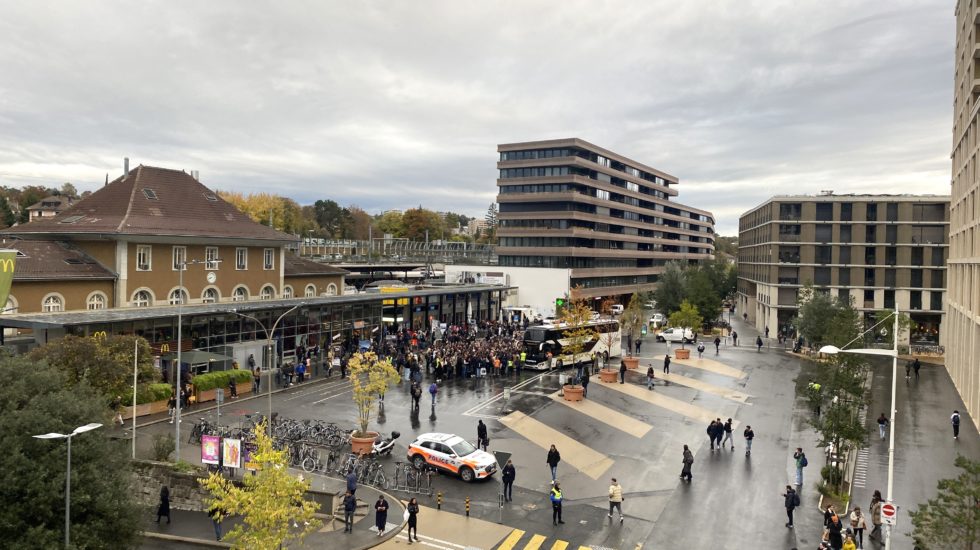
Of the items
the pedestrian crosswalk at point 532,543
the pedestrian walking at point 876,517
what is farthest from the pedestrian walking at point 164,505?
the pedestrian walking at point 876,517

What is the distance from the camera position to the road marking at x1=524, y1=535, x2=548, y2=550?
17562 millimetres

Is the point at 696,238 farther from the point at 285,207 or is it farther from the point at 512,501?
the point at 512,501

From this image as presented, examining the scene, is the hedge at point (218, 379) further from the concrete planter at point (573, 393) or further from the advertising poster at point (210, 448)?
the concrete planter at point (573, 393)

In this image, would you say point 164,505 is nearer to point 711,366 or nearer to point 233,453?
point 233,453

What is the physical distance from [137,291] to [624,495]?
35.7m

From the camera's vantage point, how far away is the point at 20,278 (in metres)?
36.0

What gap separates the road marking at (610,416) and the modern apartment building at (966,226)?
17926mm

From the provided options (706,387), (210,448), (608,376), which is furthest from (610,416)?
(210,448)

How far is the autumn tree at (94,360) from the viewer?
2410 centimetres

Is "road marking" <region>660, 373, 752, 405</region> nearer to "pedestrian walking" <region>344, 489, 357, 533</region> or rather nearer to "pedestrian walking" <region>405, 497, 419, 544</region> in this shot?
"pedestrian walking" <region>405, 497, 419, 544</region>

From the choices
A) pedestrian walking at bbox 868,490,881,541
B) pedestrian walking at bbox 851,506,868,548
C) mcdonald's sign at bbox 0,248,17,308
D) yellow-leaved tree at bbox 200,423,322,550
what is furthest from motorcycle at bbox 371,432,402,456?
pedestrian walking at bbox 868,490,881,541

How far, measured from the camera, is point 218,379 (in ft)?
110

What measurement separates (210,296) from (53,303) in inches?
411

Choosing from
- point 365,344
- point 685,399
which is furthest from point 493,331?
point 685,399
